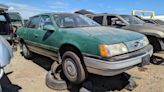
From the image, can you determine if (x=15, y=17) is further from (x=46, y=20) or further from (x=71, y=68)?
(x=71, y=68)

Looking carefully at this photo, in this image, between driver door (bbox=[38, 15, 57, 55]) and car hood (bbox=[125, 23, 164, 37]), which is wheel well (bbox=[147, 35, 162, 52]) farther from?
driver door (bbox=[38, 15, 57, 55])

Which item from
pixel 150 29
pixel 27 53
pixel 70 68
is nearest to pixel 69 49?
pixel 70 68

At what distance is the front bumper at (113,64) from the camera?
11.8ft

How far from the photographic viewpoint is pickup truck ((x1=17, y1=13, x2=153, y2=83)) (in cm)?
366

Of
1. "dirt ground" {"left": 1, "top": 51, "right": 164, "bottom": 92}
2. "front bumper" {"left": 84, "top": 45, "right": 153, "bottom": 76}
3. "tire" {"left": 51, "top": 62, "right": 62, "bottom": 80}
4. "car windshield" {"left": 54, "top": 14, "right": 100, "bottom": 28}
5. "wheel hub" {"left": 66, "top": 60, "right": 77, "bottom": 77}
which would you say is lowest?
"dirt ground" {"left": 1, "top": 51, "right": 164, "bottom": 92}

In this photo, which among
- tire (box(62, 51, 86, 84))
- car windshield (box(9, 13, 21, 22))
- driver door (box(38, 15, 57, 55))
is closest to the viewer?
tire (box(62, 51, 86, 84))

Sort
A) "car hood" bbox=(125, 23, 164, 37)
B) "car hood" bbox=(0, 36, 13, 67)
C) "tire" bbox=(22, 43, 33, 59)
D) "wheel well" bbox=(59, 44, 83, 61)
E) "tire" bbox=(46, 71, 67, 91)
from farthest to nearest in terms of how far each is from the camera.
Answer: "tire" bbox=(22, 43, 33, 59), "car hood" bbox=(125, 23, 164, 37), "tire" bbox=(46, 71, 67, 91), "wheel well" bbox=(59, 44, 83, 61), "car hood" bbox=(0, 36, 13, 67)

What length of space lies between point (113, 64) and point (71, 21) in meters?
2.18

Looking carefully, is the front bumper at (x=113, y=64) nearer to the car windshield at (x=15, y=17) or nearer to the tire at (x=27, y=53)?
the tire at (x=27, y=53)

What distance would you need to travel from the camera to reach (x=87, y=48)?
3.86 metres

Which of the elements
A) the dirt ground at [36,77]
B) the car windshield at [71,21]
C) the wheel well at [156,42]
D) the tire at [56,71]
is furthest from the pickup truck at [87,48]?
the wheel well at [156,42]

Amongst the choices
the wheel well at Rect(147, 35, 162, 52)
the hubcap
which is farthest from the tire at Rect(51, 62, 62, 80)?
the wheel well at Rect(147, 35, 162, 52)

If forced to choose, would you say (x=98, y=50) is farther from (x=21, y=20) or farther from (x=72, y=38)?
(x=21, y=20)

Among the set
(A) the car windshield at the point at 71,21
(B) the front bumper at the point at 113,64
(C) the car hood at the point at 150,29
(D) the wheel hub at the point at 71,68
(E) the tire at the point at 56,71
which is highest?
(A) the car windshield at the point at 71,21
